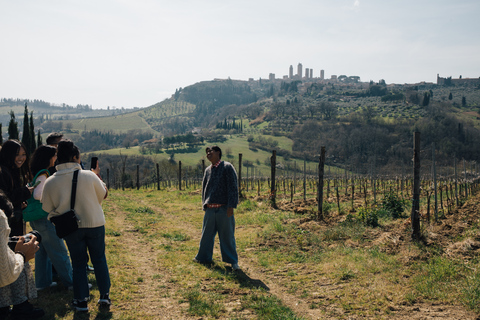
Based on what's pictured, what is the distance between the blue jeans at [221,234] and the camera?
6000mm

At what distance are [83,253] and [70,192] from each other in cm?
79

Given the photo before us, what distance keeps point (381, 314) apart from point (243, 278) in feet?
7.45

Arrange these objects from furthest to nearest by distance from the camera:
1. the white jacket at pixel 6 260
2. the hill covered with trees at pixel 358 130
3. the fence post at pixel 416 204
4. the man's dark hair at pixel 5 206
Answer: the hill covered with trees at pixel 358 130
the fence post at pixel 416 204
the man's dark hair at pixel 5 206
the white jacket at pixel 6 260

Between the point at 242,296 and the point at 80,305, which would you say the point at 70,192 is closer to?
the point at 80,305

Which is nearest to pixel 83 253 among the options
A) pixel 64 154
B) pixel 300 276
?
pixel 64 154

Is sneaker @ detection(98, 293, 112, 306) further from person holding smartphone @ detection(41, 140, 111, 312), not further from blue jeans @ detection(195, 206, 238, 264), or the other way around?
blue jeans @ detection(195, 206, 238, 264)

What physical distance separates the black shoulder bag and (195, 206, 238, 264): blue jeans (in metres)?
2.68

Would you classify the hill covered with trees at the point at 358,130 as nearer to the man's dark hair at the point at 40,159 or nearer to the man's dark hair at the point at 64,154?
the man's dark hair at the point at 40,159

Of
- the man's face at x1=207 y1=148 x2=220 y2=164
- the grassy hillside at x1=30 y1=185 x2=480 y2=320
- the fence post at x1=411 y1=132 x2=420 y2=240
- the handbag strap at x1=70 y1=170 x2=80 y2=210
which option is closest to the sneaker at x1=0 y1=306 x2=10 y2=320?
the grassy hillside at x1=30 y1=185 x2=480 y2=320

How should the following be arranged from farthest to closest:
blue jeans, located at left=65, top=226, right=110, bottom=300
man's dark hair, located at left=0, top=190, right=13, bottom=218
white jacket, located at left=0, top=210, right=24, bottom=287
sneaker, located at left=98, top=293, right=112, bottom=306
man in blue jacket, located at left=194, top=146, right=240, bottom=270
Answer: man in blue jacket, located at left=194, top=146, right=240, bottom=270 → sneaker, located at left=98, top=293, right=112, bottom=306 → blue jeans, located at left=65, top=226, right=110, bottom=300 → man's dark hair, located at left=0, top=190, right=13, bottom=218 → white jacket, located at left=0, top=210, right=24, bottom=287

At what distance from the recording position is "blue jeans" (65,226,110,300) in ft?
12.4

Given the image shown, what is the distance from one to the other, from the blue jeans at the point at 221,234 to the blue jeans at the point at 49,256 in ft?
7.90

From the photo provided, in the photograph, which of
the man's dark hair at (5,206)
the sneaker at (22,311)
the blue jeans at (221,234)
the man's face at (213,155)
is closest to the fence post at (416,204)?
the blue jeans at (221,234)

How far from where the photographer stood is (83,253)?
385 cm
